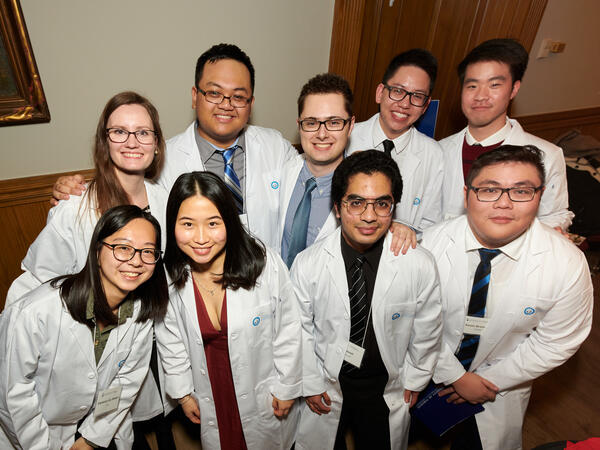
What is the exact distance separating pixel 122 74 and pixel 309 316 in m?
1.97

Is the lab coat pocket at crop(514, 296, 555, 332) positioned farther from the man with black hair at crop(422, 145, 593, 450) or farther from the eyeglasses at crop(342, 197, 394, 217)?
the eyeglasses at crop(342, 197, 394, 217)

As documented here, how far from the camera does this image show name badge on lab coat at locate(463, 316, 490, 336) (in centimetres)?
171

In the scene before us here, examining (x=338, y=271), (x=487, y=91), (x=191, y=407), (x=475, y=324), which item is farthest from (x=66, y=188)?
(x=487, y=91)

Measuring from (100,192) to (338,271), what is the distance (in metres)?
1.19

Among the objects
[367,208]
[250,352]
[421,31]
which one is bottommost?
[250,352]

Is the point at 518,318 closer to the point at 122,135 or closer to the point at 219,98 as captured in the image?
the point at 219,98

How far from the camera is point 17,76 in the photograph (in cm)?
208

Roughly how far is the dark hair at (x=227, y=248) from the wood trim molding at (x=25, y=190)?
138cm

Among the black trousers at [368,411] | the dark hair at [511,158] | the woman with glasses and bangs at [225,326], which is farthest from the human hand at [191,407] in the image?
the dark hair at [511,158]

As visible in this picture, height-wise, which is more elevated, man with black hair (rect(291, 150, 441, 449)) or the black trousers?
man with black hair (rect(291, 150, 441, 449))

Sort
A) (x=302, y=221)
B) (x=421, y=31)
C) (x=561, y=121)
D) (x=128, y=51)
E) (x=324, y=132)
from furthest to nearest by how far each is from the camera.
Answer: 1. (x=561, y=121)
2. (x=421, y=31)
3. (x=128, y=51)
4. (x=302, y=221)
5. (x=324, y=132)

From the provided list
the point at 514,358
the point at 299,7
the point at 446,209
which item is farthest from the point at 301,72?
the point at 514,358

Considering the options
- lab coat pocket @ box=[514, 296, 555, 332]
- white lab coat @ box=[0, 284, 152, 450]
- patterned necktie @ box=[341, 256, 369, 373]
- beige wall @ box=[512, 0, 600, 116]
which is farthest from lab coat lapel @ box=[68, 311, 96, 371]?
beige wall @ box=[512, 0, 600, 116]

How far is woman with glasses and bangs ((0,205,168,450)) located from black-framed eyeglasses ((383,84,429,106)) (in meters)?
1.57
